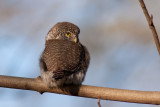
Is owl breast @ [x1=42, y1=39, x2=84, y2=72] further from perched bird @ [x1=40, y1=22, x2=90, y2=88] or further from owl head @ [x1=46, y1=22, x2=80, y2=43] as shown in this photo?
owl head @ [x1=46, y1=22, x2=80, y2=43]

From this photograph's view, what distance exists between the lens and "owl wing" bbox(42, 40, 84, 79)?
3.47 m

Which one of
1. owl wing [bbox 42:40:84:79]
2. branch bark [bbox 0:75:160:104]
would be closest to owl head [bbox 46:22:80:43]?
owl wing [bbox 42:40:84:79]

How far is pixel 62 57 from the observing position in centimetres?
365

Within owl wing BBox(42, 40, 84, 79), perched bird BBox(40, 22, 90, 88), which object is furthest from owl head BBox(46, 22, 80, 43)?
owl wing BBox(42, 40, 84, 79)

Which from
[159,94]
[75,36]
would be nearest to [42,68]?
[75,36]

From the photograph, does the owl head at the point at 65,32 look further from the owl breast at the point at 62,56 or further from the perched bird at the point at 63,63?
the owl breast at the point at 62,56

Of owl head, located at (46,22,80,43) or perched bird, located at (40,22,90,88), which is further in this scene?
owl head, located at (46,22,80,43)

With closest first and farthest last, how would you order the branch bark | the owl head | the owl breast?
the branch bark < the owl breast < the owl head

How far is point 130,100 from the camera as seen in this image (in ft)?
11.3

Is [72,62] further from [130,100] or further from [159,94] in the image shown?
[159,94]

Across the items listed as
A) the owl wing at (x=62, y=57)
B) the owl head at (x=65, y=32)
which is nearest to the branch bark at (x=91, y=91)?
the owl wing at (x=62, y=57)

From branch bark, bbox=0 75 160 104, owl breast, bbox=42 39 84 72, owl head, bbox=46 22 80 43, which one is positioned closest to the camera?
branch bark, bbox=0 75 160 104

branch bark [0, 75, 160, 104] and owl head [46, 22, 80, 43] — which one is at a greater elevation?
owl head [46, 22, 80, 43]

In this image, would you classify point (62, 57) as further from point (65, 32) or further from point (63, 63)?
point (65, 32)
